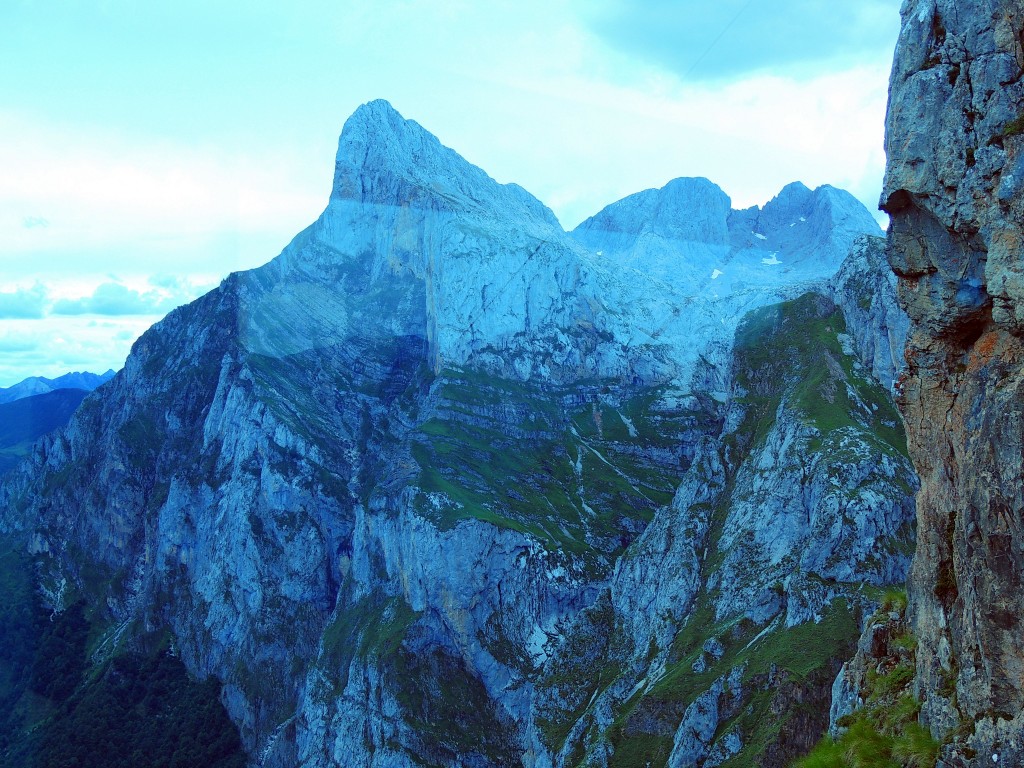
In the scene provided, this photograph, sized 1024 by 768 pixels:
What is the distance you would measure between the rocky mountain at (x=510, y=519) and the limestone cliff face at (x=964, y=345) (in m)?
48.2

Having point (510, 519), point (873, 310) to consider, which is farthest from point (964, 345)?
point (510, 519)

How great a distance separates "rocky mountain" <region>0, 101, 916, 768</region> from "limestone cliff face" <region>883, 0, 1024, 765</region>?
48203 millimetres

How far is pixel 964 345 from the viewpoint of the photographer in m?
27.2

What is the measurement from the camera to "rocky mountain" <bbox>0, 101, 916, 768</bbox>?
3465 inches

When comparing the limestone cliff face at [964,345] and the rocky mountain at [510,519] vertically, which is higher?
the limestone cliff face at [964,345]

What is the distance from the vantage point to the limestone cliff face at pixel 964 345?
23594 millimetres

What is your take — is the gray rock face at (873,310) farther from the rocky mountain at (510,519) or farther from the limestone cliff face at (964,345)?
the limestone cliff face at (964,345)

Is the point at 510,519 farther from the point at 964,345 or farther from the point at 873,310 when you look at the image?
the point at 964,345

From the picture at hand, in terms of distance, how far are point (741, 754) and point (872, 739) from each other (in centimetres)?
4770

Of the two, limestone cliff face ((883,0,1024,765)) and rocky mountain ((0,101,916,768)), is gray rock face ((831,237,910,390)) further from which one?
limestone cliff face ((883,0,1024,765))

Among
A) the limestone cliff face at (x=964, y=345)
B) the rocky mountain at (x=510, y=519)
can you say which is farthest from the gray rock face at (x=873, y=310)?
the limestone cliff face at (x=964, y=345)

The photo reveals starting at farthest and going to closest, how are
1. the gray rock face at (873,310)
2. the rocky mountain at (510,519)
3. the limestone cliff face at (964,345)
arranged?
the gray rock face at (873,310), the rocky mountain at (510,519), the limestone cliff face at (964,345)

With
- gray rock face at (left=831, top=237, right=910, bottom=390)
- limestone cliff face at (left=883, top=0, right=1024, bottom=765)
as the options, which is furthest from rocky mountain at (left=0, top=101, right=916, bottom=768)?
limestone cliff face at (left=883, top=0, right=1024, bottom=765)

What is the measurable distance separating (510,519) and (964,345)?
116 metres
